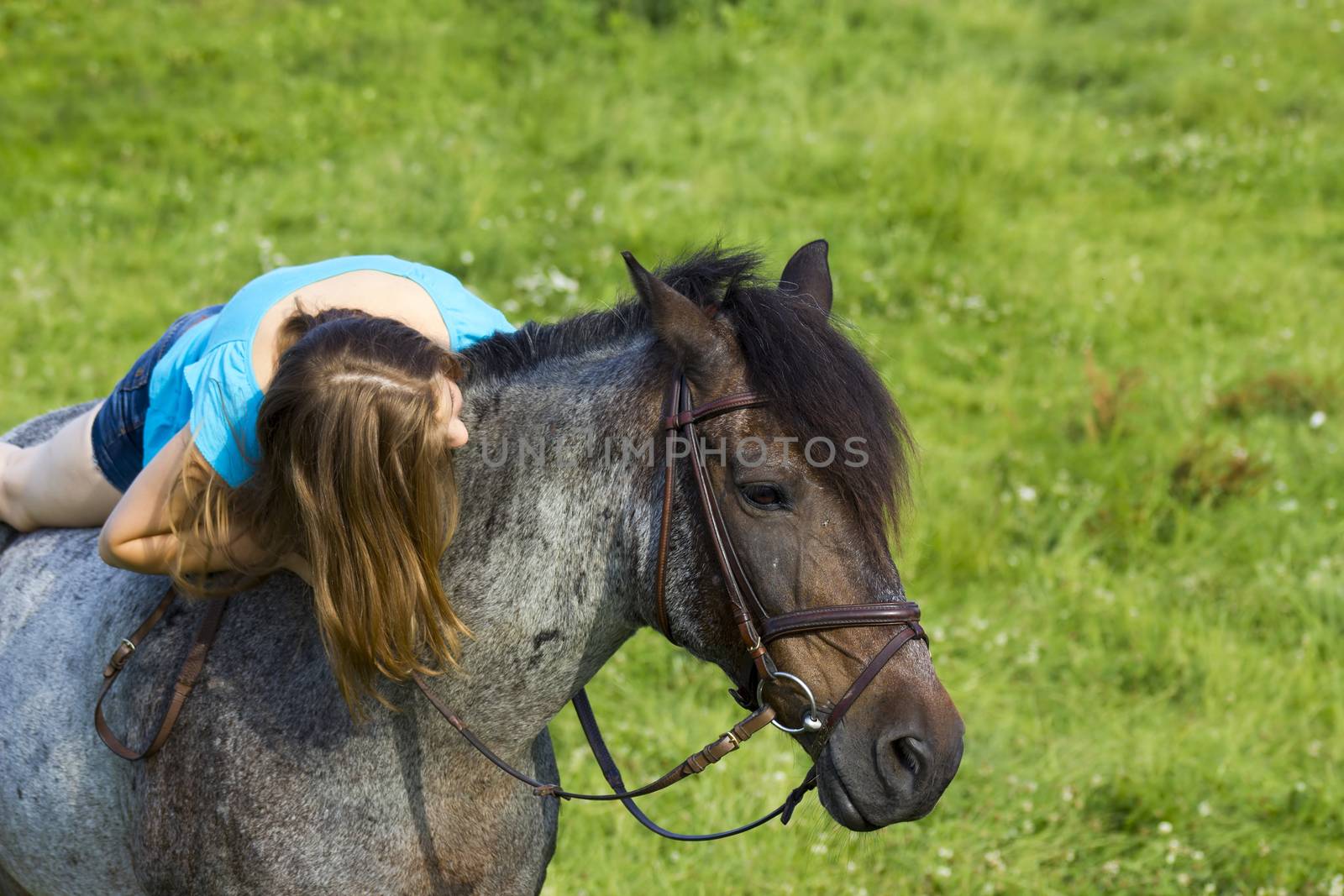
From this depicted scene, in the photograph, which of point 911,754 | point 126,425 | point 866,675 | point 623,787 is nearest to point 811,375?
point 866,675

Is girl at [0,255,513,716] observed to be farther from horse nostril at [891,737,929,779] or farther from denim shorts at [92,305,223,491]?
horse nostril at [891,737,929,779]

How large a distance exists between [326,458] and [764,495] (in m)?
0.84

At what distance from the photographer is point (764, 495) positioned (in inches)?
80.5

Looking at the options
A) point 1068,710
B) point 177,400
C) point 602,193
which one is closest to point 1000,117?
point 602,193

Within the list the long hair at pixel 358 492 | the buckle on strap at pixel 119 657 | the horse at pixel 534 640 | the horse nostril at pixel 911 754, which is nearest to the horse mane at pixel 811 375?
the horse at pixel 534 640

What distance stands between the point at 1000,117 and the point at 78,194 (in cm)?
762

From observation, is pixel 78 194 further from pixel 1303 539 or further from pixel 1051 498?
pixel 1303 539

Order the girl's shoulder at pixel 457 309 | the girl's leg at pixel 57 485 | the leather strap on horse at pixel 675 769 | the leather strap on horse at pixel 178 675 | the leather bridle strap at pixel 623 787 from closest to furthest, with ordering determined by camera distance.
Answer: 1. the leather strap on horse at pixel 675 769
2. the leather bridle strap at pixel 623 787
3. the leather strap on horse at pixel 178 675
4. the girl's shoulder at pixel 457 309
5. the girl's leg at pixel 57 485

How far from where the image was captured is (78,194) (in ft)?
29.1

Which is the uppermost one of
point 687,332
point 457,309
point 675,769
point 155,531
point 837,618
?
point 687,332

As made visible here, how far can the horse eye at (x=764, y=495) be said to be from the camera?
2039 millimetres

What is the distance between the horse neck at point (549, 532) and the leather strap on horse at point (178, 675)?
59cm

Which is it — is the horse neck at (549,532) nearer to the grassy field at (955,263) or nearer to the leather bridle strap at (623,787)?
the leather bridle strap at (623,787)

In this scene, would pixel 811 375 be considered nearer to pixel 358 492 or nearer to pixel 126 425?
pixel 358 492
